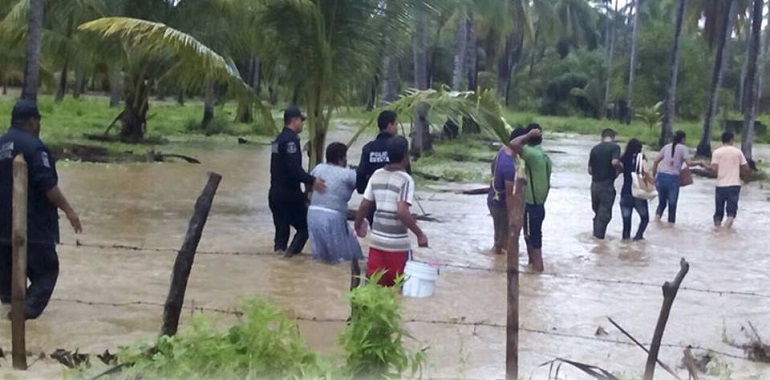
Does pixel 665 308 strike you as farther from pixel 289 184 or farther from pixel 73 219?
pixel 289 184

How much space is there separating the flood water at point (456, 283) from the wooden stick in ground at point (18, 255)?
189mm

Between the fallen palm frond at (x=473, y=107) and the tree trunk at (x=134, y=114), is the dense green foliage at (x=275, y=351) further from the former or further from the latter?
the tree trunk at (x=134, y=114)

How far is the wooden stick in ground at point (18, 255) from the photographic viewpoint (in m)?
6.13

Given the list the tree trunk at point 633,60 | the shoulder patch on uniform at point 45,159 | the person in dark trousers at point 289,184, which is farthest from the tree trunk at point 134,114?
the tree trunk at point 633,60

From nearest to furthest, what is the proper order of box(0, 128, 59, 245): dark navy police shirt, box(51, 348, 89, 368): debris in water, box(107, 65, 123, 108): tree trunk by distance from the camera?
box(51, 348, 89, 368): debris in water < box(0, 128, 59, 245): dark navy police shirt < box(107, 65, 123, 108): tree trunk

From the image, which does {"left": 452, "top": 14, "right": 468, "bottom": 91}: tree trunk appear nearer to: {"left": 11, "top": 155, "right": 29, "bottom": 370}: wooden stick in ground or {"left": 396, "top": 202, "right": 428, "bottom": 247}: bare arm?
{"left": 396, "top": 202, "right": 428, "bottom": 247}: bare arm

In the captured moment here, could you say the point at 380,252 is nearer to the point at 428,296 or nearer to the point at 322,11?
the point at 428,296

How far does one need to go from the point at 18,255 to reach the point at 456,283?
212 inches

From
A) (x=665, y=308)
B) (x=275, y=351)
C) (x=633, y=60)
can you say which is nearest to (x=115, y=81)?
(x=633, y=60)

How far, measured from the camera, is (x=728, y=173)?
16.1 metres

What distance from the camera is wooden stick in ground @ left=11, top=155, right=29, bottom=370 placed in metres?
6.13

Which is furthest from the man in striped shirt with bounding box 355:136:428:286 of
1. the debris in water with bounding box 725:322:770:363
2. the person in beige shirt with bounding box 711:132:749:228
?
the person in beige shirt with bounding box 711:132:749:228

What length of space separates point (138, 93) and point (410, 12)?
13.5m

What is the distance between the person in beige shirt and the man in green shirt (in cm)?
566
